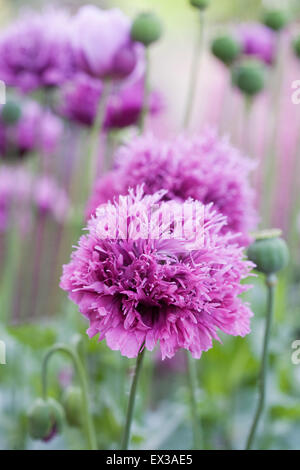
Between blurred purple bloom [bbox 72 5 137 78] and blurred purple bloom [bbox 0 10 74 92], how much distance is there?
10 centimetres

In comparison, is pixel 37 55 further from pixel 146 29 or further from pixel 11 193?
pixel 11 193

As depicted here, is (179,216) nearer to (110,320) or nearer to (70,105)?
(110,320)

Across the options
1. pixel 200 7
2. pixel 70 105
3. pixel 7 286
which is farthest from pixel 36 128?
pixel 200 7

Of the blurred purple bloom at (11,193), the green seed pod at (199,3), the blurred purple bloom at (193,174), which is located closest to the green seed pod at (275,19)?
the green seed pod at (199,3)

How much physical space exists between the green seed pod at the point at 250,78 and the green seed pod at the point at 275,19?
Answer: 0.05 m

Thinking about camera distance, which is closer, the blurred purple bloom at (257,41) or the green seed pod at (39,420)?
the green seed pod at (39,420)

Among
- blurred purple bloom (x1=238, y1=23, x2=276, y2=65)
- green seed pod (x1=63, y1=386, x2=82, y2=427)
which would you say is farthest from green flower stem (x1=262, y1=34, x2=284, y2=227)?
green seed pod (x1=63, y1=386, x2=82, y2=427)

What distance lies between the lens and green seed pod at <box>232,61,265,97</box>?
748 millimetres

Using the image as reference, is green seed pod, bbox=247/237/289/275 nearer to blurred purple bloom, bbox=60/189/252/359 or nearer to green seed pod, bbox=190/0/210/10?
blurred purple bloom, bbox=60/189/252/359

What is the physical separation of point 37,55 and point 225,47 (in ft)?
0.68

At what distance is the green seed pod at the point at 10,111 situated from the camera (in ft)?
2.51

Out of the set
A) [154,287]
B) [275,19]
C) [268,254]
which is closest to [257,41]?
[275,19]

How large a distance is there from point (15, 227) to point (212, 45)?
388 mm

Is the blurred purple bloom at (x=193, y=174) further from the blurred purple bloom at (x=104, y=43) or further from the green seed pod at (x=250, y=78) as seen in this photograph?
the green seed pod at (x=250, y=78)
